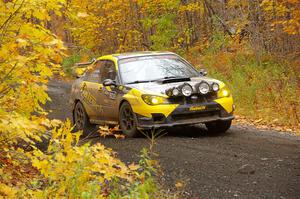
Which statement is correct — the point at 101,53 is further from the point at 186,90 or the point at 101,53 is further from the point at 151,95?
the point at 186,90

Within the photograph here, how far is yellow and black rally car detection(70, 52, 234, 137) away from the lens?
1035 centimetres

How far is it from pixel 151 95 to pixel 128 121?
81 centimetres

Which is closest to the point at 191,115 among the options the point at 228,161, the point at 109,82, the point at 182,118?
the point at 182,118

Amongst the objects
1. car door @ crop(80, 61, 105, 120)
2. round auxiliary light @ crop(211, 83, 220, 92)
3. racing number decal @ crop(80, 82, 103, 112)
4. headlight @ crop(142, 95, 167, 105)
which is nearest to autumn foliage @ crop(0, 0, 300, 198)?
car door @ crop(80, 61, 105, 120)

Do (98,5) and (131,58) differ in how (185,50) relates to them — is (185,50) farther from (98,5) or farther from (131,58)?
(131,58)

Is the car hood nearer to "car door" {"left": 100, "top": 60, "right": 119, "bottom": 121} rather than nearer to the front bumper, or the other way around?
the front bumper

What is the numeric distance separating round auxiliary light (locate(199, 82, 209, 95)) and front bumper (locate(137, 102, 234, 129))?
9.3 inches

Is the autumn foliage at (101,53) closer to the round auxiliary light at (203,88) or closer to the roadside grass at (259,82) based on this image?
the roadside grass at (259,82)

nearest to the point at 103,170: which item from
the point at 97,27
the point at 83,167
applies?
the point at 83,167

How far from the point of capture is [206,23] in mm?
29312

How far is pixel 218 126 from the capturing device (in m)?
11.1

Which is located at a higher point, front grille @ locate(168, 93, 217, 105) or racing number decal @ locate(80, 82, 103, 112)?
racing number decal @ locate(80, 82, 103, 112)

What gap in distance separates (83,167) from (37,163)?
17.7 inches

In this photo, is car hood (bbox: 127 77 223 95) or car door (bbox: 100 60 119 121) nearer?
car hood (bbox: 127 77 223 95)
